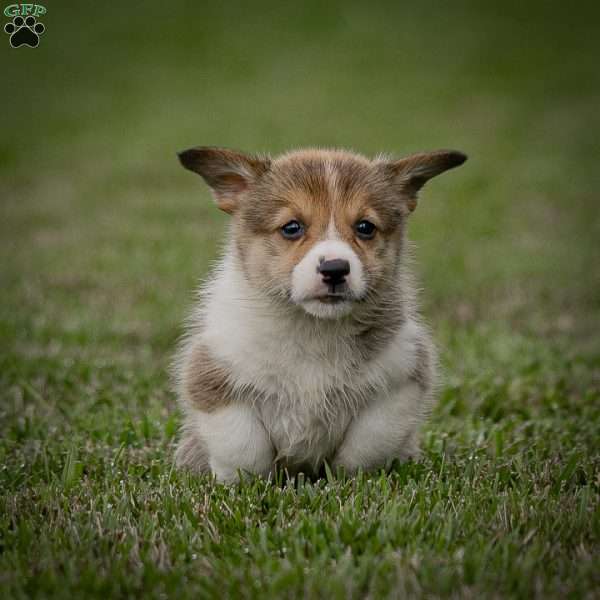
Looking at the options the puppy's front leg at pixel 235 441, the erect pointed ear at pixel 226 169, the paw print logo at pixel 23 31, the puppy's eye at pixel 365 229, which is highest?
the paw print logo at pixel 23 31

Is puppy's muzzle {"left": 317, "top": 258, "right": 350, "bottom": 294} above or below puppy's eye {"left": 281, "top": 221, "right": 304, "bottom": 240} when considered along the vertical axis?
below

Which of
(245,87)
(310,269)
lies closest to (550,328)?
(310,269)

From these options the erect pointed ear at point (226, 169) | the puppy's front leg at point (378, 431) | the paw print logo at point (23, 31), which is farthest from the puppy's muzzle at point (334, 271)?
the paw print logo at point (23, 31)

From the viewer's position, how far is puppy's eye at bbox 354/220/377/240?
402cm

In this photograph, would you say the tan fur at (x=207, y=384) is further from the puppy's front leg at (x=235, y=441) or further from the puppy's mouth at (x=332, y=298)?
the puppy's mouth at (x=332, y=298)

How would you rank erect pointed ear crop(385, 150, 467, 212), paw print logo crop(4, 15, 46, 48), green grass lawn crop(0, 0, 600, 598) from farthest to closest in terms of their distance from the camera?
paw print logo crop(4, 15, 46, 48)
erect pointed ear crop(385, 150, 467, 212)
green grass lawn crop(0, 0, 600, 598)

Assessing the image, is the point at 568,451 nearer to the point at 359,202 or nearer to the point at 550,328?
the point at 359,202

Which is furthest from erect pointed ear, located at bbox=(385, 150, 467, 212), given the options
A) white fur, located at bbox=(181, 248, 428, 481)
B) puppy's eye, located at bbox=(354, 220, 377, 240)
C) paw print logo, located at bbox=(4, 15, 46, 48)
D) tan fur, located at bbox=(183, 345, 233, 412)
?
paw print logo, located at bbox=(4, 15, 46, 48)

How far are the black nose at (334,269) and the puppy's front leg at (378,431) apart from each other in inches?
27.9

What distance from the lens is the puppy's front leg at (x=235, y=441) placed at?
397 cm

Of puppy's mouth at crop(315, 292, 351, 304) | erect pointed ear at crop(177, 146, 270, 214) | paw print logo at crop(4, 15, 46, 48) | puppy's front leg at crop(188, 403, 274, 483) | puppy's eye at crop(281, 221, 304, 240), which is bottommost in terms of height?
puppy's front leg at crop(188, 403, 274, 483)

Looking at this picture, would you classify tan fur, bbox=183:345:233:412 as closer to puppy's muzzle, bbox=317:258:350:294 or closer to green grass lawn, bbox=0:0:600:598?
green grass lawn, bbox=0:0:600:598

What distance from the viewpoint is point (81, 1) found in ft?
62.0

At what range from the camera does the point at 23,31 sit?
531cm
